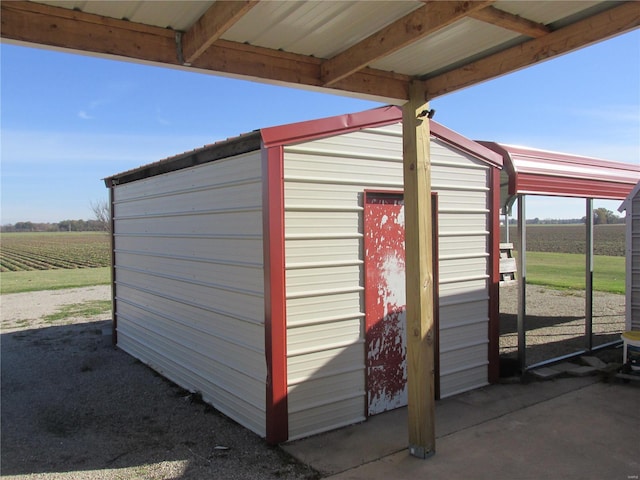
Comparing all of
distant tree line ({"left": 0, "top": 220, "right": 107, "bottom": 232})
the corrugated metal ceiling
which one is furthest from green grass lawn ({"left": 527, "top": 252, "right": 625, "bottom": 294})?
distant tree line ({"left": 0, "top": 220, "right": 107, "bottom": 232})

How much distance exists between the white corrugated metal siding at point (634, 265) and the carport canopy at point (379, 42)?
4.54 meters

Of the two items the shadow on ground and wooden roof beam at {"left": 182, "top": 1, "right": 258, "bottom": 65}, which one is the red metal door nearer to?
the shadow on ground

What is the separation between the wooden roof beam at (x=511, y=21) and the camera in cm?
255

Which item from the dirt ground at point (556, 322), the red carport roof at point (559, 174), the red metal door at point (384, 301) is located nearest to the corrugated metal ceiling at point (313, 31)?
the red metal door at point (384, 301)

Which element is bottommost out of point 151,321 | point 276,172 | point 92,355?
point 92,355

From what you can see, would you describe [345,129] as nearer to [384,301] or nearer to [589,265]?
[384,301]

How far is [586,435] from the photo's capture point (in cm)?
434

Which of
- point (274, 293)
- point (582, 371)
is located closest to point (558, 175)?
point (582, 371)

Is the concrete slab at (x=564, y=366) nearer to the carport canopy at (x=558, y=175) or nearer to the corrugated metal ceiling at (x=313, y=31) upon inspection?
the carport canopy at (x=558, y=175)

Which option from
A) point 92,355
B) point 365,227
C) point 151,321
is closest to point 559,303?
point 365,227

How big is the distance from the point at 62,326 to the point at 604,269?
21198mm

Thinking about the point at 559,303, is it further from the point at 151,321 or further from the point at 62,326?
the point at 62,326

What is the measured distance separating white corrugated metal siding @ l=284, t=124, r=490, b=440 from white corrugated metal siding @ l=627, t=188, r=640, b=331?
3.17 meters

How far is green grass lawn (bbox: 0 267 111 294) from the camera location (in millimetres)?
17500
